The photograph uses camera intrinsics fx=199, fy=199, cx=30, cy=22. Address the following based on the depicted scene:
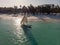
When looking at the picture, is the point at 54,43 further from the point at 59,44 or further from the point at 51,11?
the point at 51,11

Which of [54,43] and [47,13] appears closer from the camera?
[54,43]

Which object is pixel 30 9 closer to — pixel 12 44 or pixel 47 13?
pixel 47 13

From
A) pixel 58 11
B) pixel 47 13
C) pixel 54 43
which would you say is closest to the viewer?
pixel 54 43

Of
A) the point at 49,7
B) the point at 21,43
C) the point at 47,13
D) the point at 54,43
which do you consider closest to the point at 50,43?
the point at 54,43

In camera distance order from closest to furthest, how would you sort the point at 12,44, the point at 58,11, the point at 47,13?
1. the point at 12,44
2. the point at 47,13
3. the point at 58,11

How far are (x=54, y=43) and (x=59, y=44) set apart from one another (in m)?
1.19

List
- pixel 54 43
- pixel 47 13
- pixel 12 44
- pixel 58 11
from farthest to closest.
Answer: pixel 58 11, pixel 47 13, pixel 54 43, pixel 12 44

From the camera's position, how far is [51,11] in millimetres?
94875

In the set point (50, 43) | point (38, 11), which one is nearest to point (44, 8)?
point (38, 11)

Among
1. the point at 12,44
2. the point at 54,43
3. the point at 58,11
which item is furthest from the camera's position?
the point at 58,11

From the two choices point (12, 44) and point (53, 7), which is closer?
point (12, 44)

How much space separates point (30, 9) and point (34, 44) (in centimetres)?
6930

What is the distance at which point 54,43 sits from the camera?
29.3 meters

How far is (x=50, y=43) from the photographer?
96.6 feet
